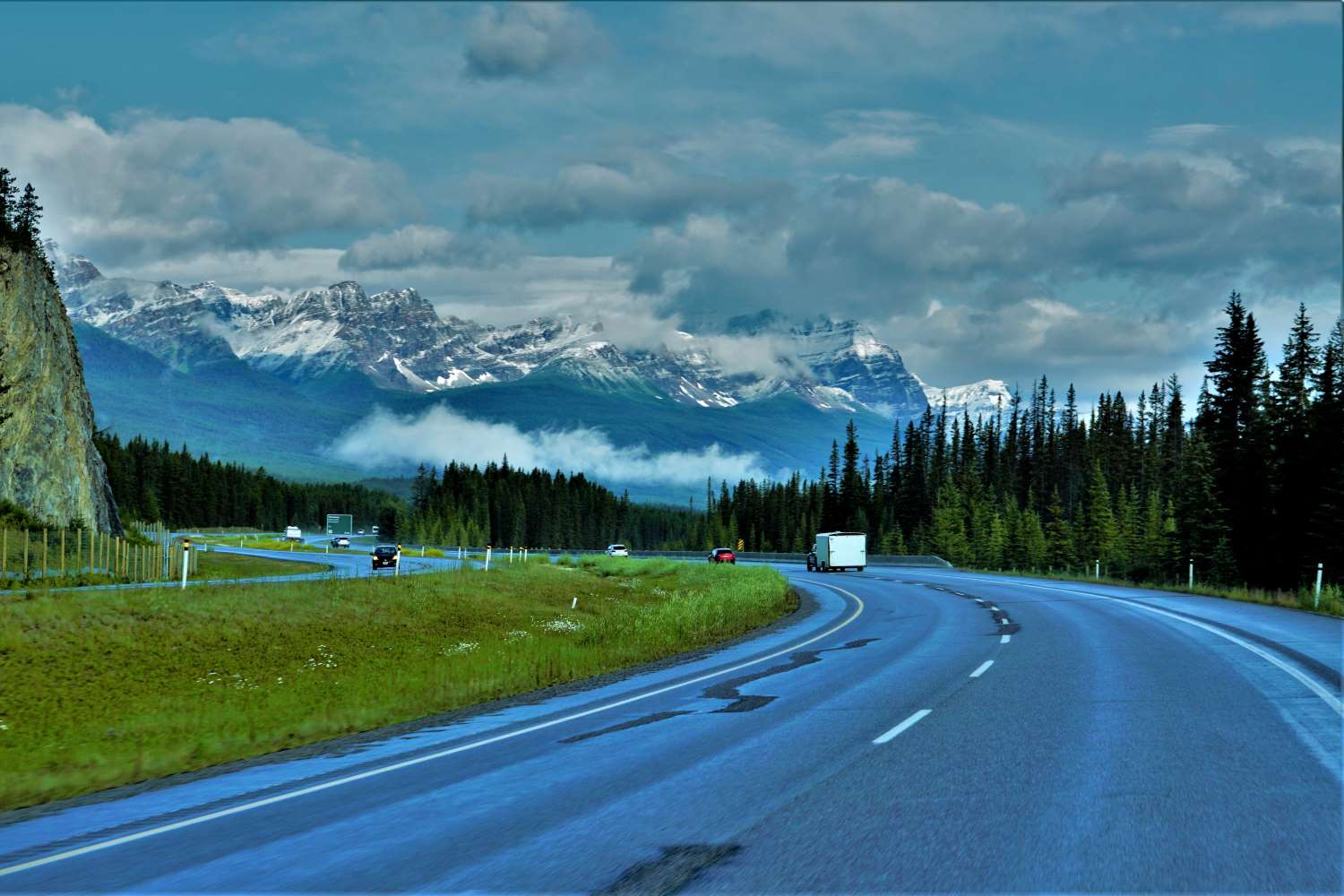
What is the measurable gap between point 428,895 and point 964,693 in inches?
378

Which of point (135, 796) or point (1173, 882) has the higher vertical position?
point (1173, 882)

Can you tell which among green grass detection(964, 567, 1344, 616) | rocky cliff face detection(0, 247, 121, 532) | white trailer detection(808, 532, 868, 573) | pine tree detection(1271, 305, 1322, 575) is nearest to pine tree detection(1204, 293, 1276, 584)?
pine tree detection(1271, 305, 1322, 575)

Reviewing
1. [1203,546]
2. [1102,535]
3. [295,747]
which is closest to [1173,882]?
[295,747]

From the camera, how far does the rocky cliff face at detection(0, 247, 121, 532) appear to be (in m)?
52.4

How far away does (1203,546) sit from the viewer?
66.6 meters

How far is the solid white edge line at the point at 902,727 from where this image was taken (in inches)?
432

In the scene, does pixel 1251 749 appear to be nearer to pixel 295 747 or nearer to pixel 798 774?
pixel 798 774

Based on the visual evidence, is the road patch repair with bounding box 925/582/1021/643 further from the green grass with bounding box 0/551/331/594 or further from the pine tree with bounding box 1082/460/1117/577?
the pine tree with bounding box 1082/460/1117/577

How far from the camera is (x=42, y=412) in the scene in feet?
181

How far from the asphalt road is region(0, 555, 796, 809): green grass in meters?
1.90

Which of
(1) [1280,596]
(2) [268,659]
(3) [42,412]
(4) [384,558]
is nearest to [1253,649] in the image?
(1) [1280,596]

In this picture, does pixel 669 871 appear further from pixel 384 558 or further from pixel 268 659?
pixel 384 558

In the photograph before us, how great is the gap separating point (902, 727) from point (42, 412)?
5397 cm

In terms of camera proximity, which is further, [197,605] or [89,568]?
[89,568]
